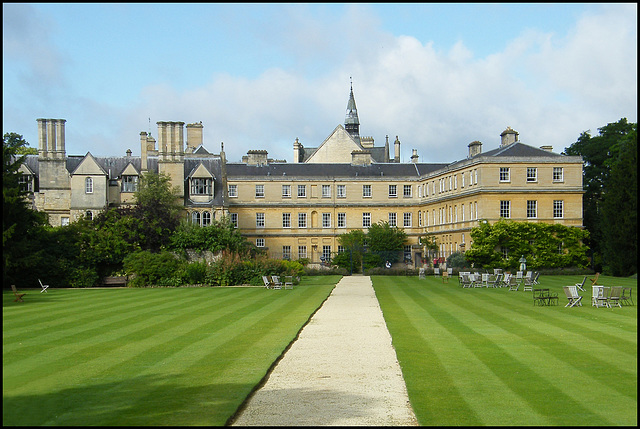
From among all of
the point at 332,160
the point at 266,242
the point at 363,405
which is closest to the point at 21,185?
the point at 363,405

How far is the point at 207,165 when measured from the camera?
6462 cm

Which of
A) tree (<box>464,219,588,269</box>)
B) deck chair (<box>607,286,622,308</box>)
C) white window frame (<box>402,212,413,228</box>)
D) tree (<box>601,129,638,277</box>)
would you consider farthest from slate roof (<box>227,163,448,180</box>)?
deck chair (<box>607,286,622,308</box>)

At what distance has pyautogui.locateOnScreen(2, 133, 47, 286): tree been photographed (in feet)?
94.6

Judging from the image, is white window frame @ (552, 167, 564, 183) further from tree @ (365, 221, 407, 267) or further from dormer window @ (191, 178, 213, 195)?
dormer window @ (191, 178, 213, 195)

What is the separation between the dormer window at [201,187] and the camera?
2502 inches

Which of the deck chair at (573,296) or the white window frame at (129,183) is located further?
the white window frame at (129,183)

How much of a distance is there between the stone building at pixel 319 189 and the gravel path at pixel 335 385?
3812 cm

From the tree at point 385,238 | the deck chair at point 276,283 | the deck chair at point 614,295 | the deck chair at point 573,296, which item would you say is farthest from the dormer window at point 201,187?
the deck chair at point 614,295

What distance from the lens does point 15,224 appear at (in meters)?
28.0

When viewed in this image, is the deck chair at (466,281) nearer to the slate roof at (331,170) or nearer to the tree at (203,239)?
the tree at (203,239)

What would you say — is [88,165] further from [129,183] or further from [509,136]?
[509,136]

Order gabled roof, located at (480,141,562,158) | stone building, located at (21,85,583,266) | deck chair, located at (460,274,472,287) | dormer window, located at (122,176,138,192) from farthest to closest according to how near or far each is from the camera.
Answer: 1. dormer window, located at (122,176,138,192)
2. gabled roof, located at (480,141,562,158)
3. stone building, located at (21,85,583,266)
4. deck chair, located at (460,274,472,287)

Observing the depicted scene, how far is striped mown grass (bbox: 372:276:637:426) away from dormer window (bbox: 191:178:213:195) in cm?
4202

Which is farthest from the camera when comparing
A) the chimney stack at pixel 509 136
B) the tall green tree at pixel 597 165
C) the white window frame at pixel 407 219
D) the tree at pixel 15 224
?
the white window frame at pixel 407 219
